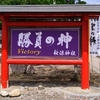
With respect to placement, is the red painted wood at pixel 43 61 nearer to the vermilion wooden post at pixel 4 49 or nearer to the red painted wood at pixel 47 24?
the vermilion wooden post at pixel 4 49

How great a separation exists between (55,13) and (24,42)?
1.43 metres

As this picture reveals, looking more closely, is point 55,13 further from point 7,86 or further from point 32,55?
point 7,86

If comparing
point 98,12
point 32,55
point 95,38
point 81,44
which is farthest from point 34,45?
point 95,38

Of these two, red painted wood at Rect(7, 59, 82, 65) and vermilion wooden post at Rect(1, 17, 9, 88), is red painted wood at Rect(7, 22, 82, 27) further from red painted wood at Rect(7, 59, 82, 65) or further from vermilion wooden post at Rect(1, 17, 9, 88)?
red painted wood at Rect(7, 59, 82, 65)

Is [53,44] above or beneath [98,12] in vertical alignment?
beneath

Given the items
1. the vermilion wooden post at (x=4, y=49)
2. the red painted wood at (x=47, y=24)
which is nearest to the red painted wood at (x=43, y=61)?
the vermilion wooden post at (x=4, y=49)

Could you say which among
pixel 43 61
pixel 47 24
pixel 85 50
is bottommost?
pixel 43 61

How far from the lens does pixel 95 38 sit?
13.6 m

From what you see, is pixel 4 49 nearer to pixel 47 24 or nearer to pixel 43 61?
pixel 43 61

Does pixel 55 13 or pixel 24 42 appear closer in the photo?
pixel 55 13

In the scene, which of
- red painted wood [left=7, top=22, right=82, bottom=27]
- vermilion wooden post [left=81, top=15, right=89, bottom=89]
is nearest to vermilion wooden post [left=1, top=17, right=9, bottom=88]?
red painted wood [left=7, top=22, right=82, bottom=27]

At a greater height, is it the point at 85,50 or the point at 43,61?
→ the point at 85,50

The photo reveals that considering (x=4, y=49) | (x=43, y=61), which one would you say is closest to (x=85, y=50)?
(x=43, y=61)

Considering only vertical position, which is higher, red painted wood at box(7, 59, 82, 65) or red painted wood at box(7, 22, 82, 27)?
red painted wood at box(7, 22, 82, 27)
